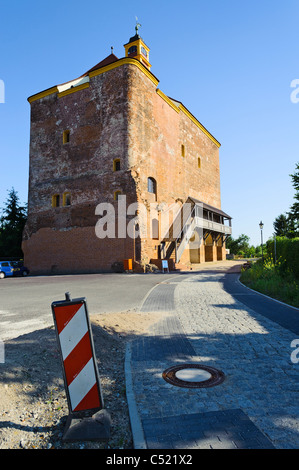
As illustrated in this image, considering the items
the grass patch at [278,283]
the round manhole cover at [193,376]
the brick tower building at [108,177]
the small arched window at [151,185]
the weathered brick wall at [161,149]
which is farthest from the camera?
the small arched window at [151,185]

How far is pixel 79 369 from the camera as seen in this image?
9.66ft

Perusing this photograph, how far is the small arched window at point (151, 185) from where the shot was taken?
2864 cm

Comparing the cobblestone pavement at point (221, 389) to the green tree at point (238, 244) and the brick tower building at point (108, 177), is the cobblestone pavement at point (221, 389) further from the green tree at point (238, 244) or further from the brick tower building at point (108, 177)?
the green tree at point (238, 244)

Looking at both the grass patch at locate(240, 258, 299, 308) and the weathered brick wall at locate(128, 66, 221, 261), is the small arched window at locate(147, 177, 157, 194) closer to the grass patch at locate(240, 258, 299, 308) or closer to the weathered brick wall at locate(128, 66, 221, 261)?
the weathered brick wall at locate(128, 66, 221, 261)

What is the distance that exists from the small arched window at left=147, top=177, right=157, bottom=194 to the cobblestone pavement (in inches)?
881

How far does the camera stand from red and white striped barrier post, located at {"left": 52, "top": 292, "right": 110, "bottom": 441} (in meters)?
2.85

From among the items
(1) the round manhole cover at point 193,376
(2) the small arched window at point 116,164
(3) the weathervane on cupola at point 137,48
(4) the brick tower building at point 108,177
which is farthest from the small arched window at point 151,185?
(1) the round manhole cover at point 193,376

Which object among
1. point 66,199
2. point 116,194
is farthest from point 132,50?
point 116,194

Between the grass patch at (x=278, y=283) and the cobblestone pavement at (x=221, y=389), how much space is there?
3489 millimetres

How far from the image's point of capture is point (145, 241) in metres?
26.0

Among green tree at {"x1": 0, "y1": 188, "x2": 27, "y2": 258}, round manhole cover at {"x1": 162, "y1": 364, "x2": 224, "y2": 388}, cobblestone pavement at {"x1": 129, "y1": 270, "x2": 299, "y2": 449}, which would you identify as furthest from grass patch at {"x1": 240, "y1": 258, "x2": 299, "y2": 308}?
green tree at {"x1": 0, "y1": 188, "x2": 27, "y2": 258}

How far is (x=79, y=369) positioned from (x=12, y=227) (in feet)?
141
